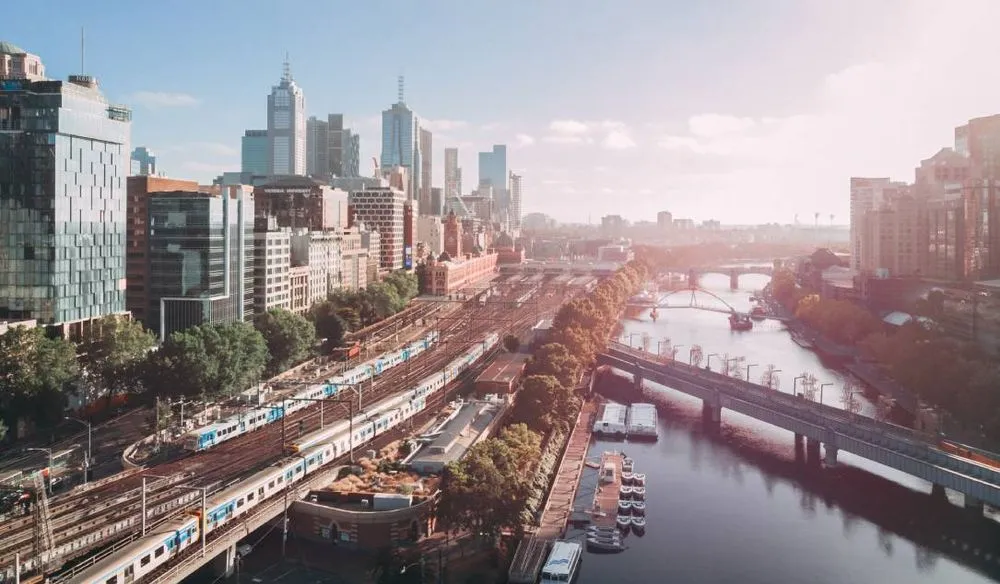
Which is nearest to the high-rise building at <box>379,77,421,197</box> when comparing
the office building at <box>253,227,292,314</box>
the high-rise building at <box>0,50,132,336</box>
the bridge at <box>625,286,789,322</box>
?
the bridge at <box>625,286,789,322</box>

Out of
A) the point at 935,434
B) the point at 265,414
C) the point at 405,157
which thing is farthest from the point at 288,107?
the point at 935,434

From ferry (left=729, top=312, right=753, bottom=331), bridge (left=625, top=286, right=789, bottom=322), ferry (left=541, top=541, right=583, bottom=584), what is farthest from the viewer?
bridge (left=625, top=286, right=789, bottom=322)

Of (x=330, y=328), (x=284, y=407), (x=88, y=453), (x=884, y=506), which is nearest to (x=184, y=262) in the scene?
(x=330, y=328)

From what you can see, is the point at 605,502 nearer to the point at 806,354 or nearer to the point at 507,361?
the point at 507,361

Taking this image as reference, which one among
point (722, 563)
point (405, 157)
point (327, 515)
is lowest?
point (722, 563)

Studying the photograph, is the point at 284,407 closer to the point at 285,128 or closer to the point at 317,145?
the point at 285,128

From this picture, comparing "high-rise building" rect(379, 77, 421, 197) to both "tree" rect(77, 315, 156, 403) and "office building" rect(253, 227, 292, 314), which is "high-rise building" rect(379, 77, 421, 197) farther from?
"tree" rect(77, 315, 156, 403)

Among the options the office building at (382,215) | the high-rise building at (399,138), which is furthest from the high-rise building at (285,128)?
the office building at (382,215)
